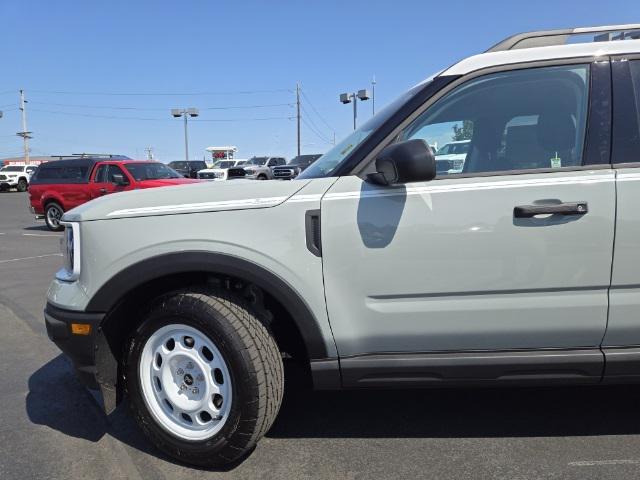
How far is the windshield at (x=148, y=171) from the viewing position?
13195 mm

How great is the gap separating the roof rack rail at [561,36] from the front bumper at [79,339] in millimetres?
2389

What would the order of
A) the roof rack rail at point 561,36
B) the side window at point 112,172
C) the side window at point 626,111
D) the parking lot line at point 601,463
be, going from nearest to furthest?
the side window at point 626,111
the parking lot line at point 601,463
the roof rack rail at point 561,36
the side window at point 112,172

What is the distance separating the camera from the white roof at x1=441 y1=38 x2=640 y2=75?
2514mm

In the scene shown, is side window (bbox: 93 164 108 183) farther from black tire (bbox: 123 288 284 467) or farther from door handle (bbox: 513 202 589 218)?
door handle (bbox: 513 202 589 218)

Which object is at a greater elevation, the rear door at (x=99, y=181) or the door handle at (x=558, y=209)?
the rear door at (x=99, y=181)

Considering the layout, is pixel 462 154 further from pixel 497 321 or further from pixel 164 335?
pixel 164 335

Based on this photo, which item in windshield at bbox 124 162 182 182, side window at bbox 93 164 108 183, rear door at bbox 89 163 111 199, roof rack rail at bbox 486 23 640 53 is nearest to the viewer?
roof rack rail at bbox 486 23 640 53

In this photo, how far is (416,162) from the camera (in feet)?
7.63

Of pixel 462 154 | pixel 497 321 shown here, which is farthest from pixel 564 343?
pixel 462 154

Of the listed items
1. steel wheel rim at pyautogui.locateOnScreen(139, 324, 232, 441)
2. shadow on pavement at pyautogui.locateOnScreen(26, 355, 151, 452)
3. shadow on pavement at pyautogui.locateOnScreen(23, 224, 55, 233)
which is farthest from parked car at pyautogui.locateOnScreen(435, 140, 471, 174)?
shadow on pavement at pyautogui.locateOnScreen(23, 224, 55, 233)

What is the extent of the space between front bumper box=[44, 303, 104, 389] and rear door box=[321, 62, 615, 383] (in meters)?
1.18

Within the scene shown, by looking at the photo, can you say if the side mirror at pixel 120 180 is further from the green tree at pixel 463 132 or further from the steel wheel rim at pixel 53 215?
the green tree at pixel 463 132

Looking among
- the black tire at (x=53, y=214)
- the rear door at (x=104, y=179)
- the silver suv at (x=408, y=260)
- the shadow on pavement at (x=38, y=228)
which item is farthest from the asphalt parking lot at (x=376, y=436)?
the shadow on pavement at (x=38, y=228)

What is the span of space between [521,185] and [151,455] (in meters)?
2.28
